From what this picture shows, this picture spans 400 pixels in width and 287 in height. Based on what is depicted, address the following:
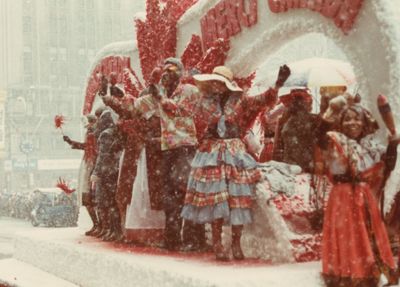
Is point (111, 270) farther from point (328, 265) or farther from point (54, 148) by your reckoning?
point (54, 148)

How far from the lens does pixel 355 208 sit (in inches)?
209

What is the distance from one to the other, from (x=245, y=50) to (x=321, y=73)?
3.43 feet

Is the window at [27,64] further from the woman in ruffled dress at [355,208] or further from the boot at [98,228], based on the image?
the woman in ruffled dress at [355,208]

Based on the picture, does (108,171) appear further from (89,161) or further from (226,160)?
(226,160)

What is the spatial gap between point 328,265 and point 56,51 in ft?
153

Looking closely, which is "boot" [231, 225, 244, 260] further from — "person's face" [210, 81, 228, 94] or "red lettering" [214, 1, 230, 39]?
"red lettering" [214, 1, 230, 39]

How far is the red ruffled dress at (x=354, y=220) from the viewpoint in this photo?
5254 mm

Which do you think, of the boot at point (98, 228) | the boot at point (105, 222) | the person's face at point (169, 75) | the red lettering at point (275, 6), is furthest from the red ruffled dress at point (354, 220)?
the boot at point (98, 228)

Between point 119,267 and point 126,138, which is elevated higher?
point 126,138

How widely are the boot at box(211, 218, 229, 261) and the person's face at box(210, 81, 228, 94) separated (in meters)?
1.15

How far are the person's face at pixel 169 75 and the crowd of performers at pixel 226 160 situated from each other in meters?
0.01

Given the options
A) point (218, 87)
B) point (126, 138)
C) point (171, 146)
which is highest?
point (218, 87)

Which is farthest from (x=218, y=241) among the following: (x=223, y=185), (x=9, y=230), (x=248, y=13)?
(x=9, y=230)

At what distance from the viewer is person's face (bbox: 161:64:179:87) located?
24.1ft
